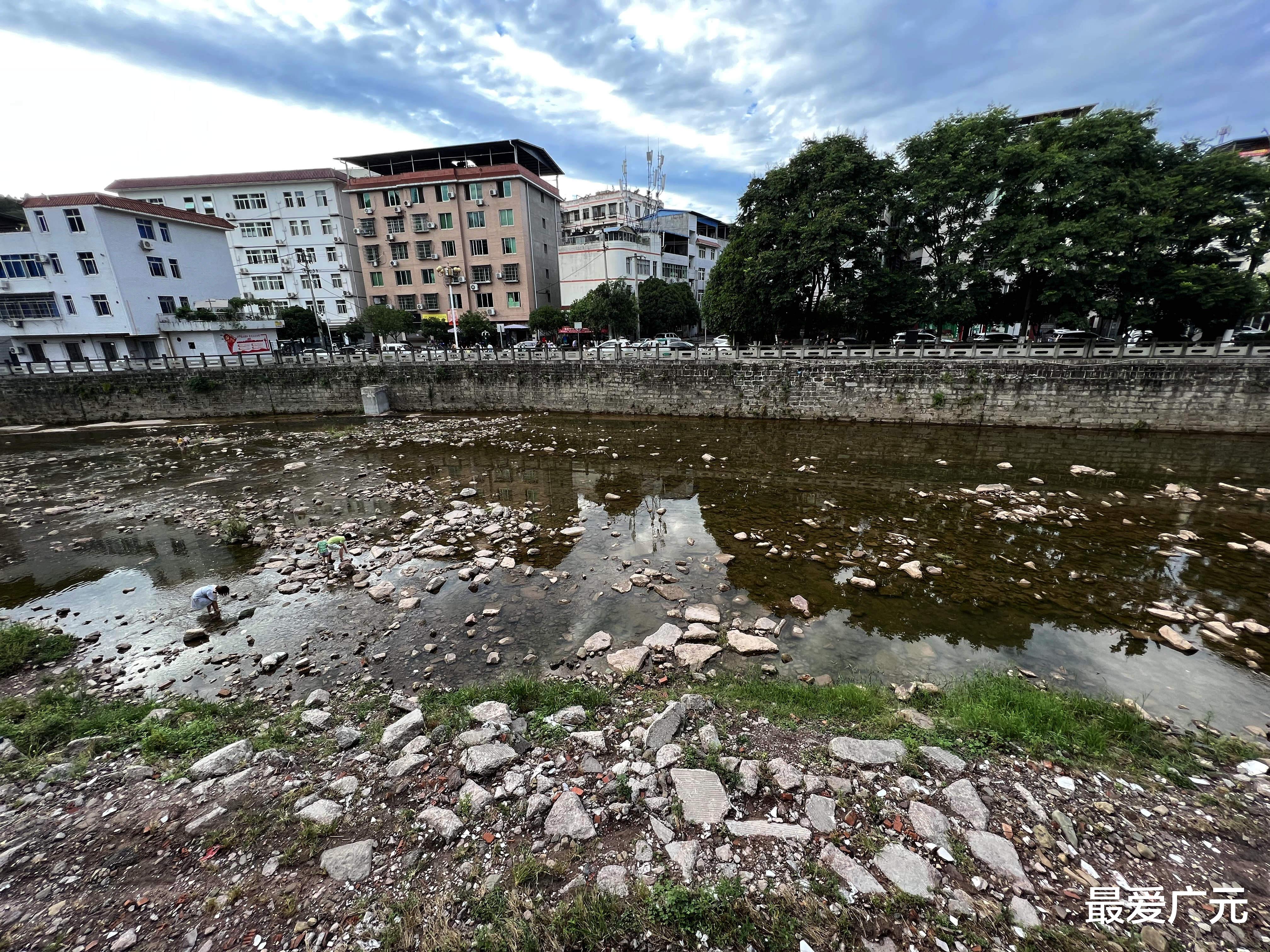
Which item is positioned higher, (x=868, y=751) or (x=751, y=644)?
(x=868, y=751)

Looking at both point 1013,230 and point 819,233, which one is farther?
point 819,233

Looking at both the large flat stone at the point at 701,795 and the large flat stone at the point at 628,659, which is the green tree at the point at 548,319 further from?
the large flat stone at the point at 701,795

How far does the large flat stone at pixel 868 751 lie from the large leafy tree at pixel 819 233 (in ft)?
79.6

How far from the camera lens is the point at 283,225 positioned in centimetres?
4656

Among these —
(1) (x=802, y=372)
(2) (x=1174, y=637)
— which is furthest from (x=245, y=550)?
(1) (x=802, y=372)

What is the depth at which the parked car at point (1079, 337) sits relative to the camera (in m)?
25.8

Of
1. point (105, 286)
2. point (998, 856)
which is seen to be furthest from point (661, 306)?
point (998, 856)

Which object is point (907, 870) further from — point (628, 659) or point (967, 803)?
point (628, 659)

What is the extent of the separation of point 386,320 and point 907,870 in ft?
147

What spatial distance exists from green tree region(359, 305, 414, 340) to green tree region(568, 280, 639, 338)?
13.9 metres

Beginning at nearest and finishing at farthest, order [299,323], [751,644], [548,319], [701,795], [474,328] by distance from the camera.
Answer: [701,795] → [751,644] → [474,328] → [548,319] → [299,323]

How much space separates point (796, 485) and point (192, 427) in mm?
33005

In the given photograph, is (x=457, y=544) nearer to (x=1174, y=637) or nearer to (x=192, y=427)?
(x=1174, y=637)

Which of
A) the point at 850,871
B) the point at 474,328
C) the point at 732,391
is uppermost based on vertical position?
the point at 474,328
